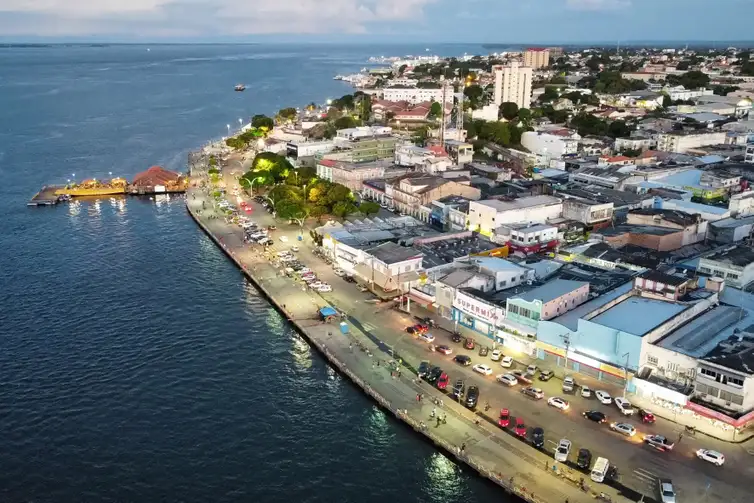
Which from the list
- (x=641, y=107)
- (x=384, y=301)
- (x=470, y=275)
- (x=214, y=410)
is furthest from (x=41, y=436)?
(x=641, y=107)

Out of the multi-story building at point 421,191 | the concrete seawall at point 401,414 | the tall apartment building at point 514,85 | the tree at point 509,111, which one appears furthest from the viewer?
the tall apartment building at point 514,85

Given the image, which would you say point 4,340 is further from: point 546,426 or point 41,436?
point 546,426

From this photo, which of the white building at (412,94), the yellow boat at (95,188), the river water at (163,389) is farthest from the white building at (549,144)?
the white building at (412,94)

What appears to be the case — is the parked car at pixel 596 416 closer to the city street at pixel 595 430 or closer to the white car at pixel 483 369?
the city street at pixel 595 430

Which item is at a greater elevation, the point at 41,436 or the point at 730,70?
the point at 730,70

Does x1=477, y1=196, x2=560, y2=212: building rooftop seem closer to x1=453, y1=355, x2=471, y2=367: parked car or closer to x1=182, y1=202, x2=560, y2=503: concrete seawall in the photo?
x1=453, y1=355, x2=471, y2=367: parked car

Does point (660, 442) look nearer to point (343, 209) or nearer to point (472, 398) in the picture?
point (472, 398)
